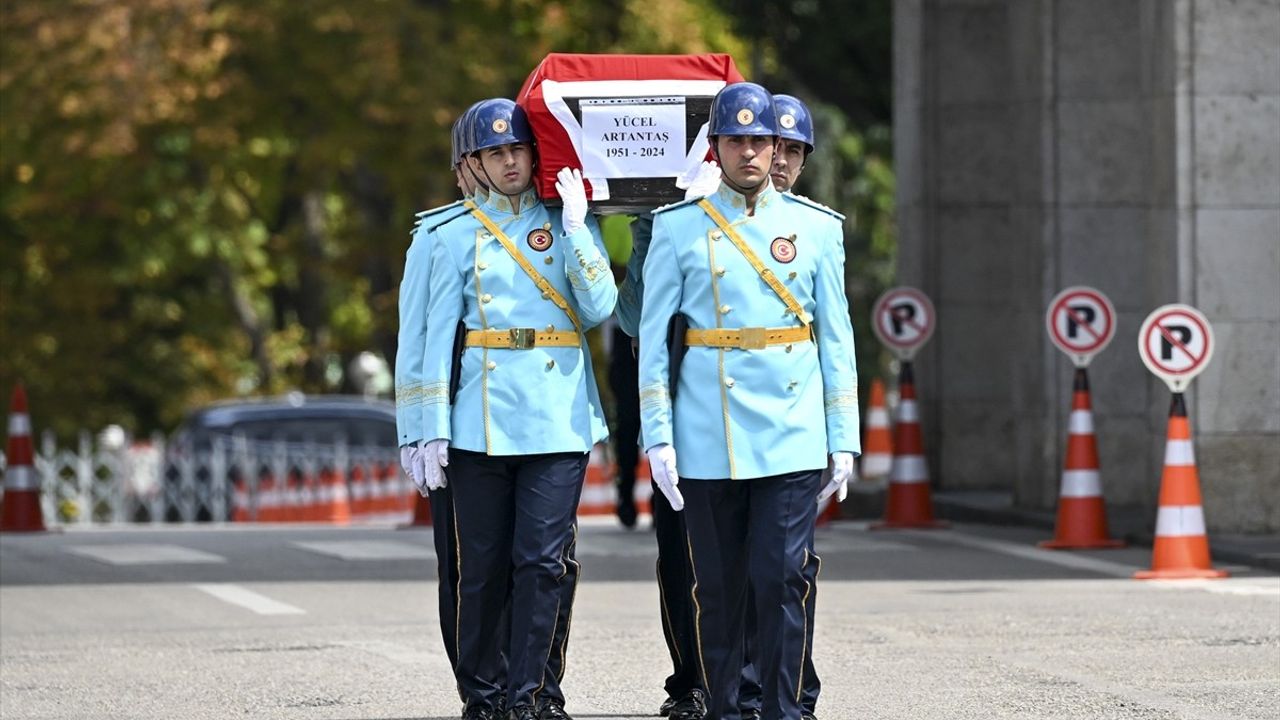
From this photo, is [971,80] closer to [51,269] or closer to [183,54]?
[183,54]

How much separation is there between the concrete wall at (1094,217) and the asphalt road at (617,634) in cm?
128

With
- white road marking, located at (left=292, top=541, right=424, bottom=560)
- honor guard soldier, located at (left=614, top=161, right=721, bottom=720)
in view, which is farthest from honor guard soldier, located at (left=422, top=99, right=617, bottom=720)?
white road marking, located at (left=292, top=541, right=424, bottom=560)

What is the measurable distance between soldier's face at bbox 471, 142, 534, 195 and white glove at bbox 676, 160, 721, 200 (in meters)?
0.54

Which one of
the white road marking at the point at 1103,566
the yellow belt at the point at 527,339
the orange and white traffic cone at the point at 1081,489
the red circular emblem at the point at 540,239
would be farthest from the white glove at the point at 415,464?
the orange and white traffic cone at the point at 1081,489

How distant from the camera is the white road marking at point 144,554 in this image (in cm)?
1698

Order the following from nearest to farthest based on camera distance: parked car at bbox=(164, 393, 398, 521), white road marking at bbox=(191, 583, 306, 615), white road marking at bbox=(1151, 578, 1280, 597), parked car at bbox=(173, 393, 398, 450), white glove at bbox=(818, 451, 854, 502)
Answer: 1. white glove at bbox=(818, 451, 854, 502)
2. white road marking at bbox=(191, 583, 306, 615)
3. white road marking at bbox=(1151, 578, 1280, 597)
4. parked car at bbox=(164, 393, 398, 521)
5. parked car at bbox=(173, 393, 398, 450)

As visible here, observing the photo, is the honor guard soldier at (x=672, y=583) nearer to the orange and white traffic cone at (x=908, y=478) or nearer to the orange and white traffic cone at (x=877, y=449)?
the orange and white traffic cone at (x=908, y=478)

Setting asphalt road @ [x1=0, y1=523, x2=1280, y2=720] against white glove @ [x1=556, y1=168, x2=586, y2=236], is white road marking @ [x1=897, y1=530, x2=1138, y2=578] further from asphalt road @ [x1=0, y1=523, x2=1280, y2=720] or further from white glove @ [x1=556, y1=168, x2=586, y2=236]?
white glove @ [x1=556, y1=168, x2=586, y2=236]

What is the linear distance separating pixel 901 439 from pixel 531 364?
32.7 feet

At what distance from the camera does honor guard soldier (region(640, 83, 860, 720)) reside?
8578mm

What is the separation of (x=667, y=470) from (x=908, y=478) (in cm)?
1063

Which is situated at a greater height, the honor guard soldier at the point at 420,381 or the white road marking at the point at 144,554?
the honor guard soldier at the point at 420,381

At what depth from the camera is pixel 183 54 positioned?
35.2 m

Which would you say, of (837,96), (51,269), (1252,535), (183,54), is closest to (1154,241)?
(1252,535)
